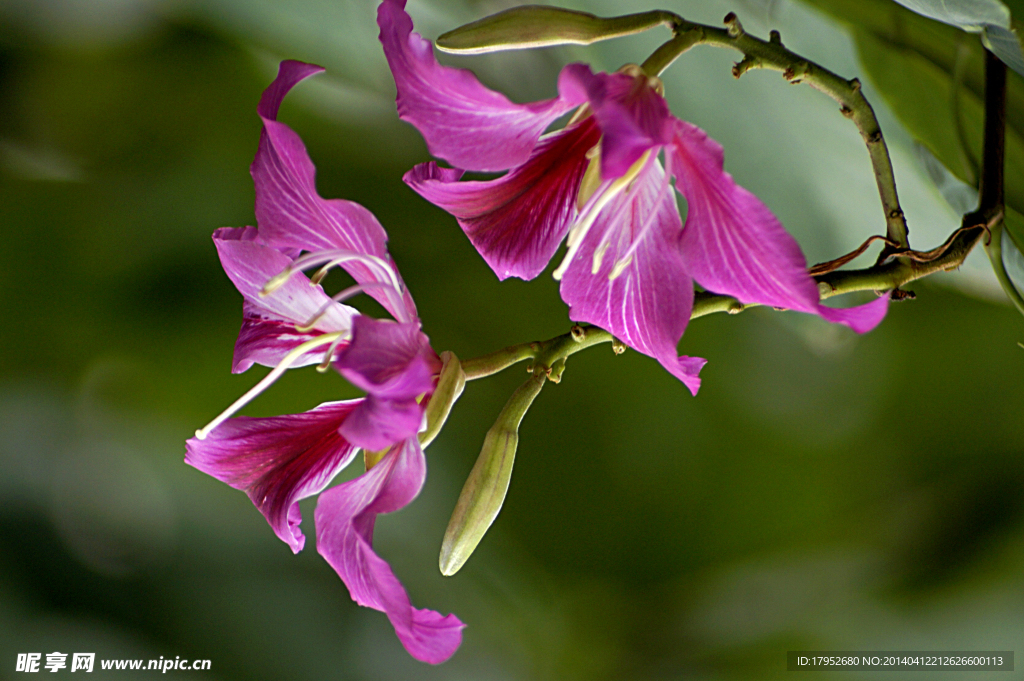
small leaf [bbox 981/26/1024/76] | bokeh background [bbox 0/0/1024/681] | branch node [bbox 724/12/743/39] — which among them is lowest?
bokeh background [bbox 0/0/1024/681]

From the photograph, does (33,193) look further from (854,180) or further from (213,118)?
(854,180)

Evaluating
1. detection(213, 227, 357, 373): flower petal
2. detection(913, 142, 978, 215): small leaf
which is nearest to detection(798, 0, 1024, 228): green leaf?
detection(913, 142, 978, 215): small leaf

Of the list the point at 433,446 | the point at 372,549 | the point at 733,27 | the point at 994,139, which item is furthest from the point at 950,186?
the point at 433,446

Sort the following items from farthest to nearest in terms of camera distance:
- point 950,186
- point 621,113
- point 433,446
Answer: point 433,446 < point 950,186 < point 621,113

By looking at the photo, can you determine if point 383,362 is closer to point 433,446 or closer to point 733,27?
point 733,27

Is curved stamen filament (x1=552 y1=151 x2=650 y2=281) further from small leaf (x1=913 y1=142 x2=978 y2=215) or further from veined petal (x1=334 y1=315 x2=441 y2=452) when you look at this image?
small leaf (x1=913 y1=142 x2=978 y2=215)

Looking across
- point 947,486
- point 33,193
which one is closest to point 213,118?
→ point 33,193
